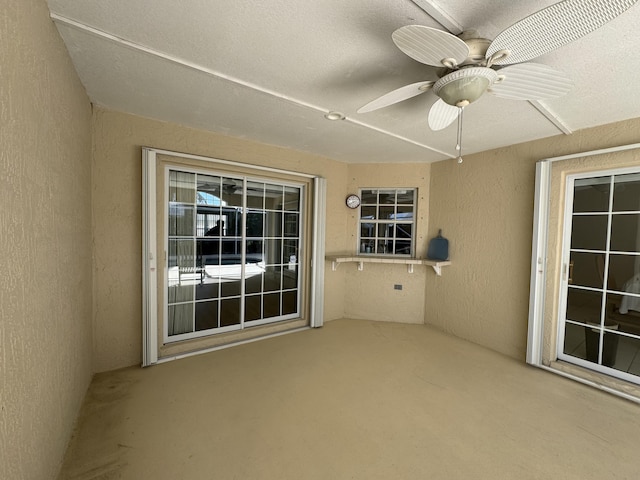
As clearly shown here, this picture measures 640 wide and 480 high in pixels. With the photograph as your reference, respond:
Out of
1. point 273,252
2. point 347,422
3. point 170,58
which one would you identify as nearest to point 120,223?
point 170,58

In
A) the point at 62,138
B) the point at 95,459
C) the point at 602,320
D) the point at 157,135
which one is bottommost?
the point at 95,459

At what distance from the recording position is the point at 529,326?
2.81 m

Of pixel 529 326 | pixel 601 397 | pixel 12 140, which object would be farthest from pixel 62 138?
pixel 601 397

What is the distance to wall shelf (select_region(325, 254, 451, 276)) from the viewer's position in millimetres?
3614

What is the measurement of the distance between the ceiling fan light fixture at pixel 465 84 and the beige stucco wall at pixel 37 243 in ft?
5.98

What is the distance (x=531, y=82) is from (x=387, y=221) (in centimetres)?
281

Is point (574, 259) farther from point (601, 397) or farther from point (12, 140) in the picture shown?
point (12, 140)

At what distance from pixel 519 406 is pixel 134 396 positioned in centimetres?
314

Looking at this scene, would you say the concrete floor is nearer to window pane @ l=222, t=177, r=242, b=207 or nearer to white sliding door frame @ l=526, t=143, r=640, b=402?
white sliding door frame @ l=526, t=143, r=640, b=402

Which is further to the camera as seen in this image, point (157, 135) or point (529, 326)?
point (529, 326)

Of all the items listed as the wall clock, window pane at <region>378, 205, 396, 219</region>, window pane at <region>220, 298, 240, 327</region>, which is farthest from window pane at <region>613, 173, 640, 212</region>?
window pane at <region>220, 298, 240, 327</region>

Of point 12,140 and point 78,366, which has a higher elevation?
point 12,140

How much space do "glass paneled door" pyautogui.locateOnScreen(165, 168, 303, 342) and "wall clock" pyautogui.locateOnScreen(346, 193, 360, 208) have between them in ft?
2.59

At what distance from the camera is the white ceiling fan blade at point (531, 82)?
1271mm
